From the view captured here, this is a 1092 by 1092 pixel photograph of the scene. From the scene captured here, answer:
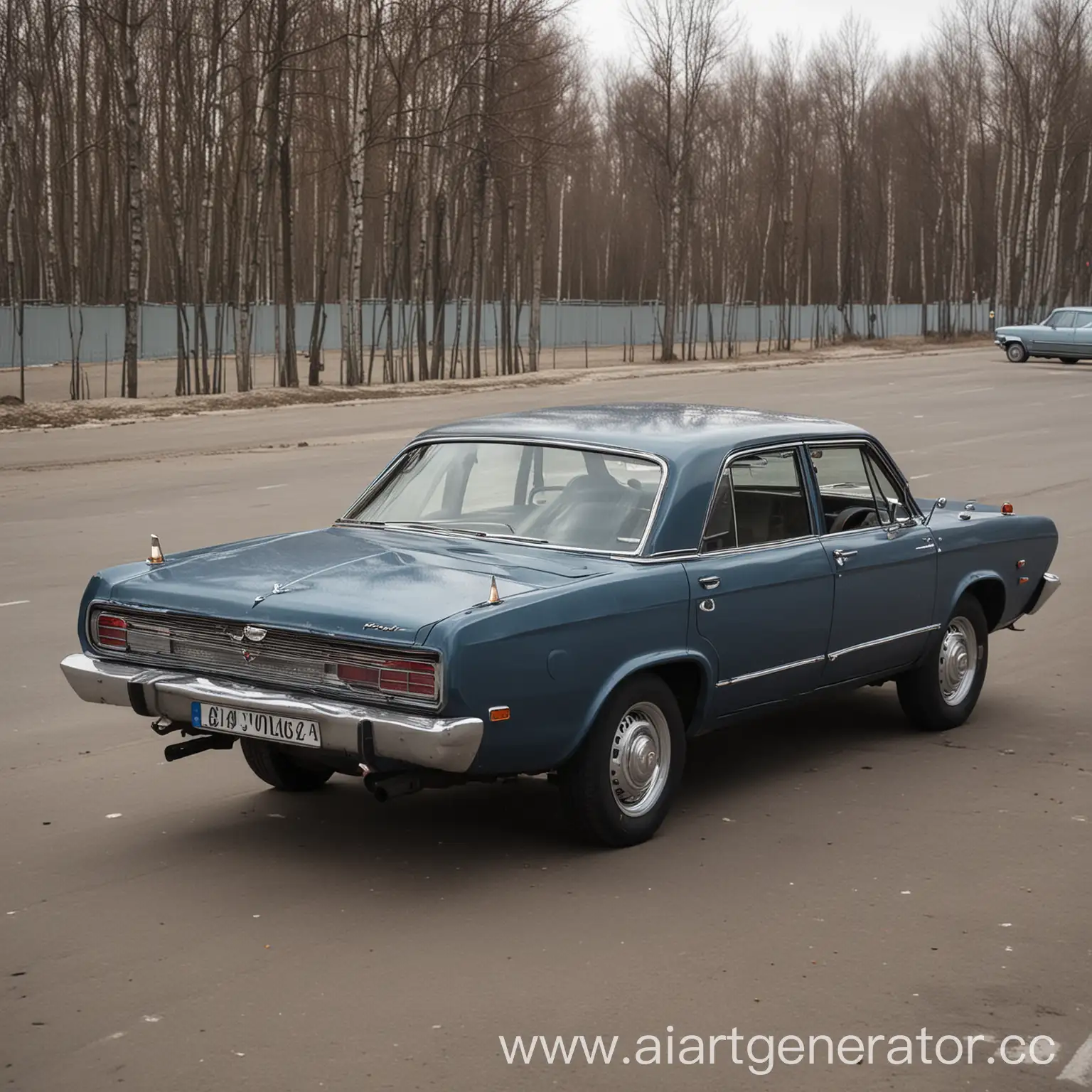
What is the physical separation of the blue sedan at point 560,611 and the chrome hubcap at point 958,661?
2 cm

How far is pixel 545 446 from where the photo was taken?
6762mm

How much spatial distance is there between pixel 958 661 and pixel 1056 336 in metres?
43.0

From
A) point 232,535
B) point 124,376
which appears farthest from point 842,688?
point 124,376

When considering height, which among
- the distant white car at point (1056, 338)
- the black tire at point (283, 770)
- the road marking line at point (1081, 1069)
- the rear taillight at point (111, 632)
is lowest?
the road marking line at point (1081, 1069)

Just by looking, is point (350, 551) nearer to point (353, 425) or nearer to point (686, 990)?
point (686, 990)

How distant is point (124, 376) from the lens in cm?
3644

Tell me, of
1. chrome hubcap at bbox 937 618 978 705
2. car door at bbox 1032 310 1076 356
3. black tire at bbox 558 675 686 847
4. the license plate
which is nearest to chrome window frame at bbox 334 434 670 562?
black tire at bbox 558 675 686 847

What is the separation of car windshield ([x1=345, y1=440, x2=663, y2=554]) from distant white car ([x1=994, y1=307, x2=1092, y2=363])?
4422 centimetres

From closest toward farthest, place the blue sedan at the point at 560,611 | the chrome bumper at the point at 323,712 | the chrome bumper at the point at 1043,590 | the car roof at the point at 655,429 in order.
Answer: the chrome bumper at the point at 323,712 < the blue sedan at the point at 560,611 < the car roof at the point at 655,429 < the chrome bumper at the point at 1043,590

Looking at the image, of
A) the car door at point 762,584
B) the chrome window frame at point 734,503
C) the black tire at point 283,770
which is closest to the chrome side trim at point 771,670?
the car door at point 762,584

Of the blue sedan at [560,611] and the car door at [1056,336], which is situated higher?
the car door at [1056,336]

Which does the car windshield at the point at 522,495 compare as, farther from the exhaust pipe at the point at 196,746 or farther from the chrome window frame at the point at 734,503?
the exhaust pipe at the point at 196,746

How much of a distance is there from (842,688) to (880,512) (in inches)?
34.6

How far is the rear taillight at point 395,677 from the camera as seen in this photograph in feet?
17.4
